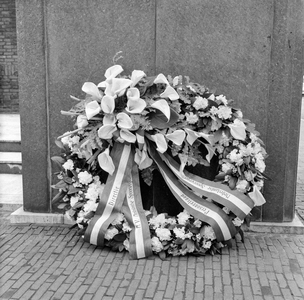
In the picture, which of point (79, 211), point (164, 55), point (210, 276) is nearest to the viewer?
point (210, 276)

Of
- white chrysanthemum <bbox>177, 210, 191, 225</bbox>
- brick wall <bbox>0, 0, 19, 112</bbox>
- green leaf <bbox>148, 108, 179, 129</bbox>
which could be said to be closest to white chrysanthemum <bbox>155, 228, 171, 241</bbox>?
white chrysanthemum <bbox>177, 210, 191, 225</bbox>

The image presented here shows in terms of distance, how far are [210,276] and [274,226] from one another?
4.60ft

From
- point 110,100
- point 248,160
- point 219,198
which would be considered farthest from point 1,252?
point 248,160

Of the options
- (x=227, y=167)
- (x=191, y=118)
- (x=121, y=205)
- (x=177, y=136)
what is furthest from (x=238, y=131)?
(x=121, y=205)

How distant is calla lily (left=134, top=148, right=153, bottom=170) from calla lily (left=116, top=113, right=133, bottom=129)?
0.32m

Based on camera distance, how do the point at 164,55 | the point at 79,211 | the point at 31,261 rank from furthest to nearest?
the point at 164,55
the point at 79,211
the point at 31,261

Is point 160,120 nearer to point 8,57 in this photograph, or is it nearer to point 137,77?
point 137,77

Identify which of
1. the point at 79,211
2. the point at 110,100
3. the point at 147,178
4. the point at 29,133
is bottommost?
the point at 79,211

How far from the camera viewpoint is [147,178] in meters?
4.81

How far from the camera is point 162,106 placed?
4.41 metres

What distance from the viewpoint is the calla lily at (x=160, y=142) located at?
4.45 metres

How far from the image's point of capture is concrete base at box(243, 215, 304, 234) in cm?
516

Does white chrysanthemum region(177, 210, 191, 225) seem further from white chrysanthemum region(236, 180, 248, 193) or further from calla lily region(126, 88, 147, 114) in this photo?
calla lily region(126, 88, 147, 114)

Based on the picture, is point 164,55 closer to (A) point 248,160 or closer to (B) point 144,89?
(B) point 144,89
